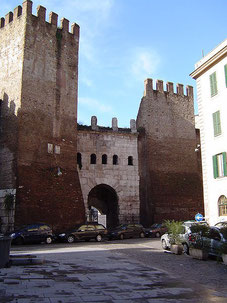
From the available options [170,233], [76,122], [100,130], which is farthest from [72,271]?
[100,130]

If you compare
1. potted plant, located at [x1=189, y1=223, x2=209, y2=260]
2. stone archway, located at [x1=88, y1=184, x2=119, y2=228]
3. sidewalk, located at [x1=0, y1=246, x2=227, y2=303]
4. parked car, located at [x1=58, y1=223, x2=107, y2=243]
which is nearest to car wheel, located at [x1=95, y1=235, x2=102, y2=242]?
parked car, located at [x1=58, y1=223, x2=107, y2=243]

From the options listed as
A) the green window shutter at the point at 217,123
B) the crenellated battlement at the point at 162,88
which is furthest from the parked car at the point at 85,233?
the crenellated battlement at the point at 162,88

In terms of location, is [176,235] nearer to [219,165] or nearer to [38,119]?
[219,165]

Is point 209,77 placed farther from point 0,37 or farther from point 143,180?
point 0,37

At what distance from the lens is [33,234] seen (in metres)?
18.9

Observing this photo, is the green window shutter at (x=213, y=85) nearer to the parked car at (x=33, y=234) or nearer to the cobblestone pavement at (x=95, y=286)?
the parked car at (x=33, y=234)

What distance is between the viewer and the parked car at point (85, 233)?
20.2m

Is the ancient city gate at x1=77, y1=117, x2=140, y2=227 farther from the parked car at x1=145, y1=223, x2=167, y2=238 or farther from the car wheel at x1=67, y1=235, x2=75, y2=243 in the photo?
the car wheel at x1=67, y1=235, x2=75, y2=243

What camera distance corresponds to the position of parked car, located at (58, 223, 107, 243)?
A: 20.2 meters

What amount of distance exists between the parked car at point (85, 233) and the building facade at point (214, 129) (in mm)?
6732

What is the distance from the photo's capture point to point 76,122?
25.0m

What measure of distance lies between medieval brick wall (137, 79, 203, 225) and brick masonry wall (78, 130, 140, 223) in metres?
1.05

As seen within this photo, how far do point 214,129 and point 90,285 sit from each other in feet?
47.5

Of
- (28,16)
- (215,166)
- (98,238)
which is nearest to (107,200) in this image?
(98,238)
